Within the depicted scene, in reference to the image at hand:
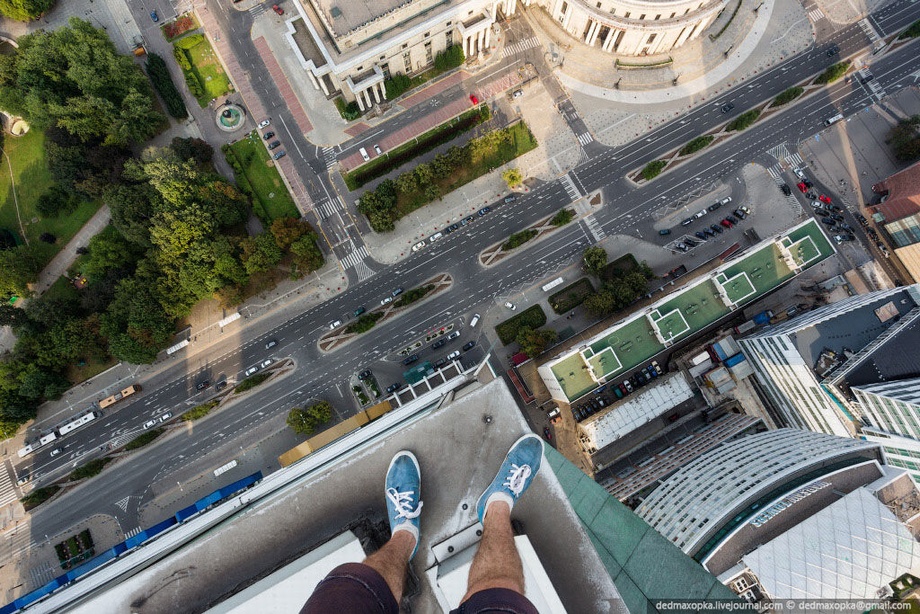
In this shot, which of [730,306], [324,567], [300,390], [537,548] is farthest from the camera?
[300,390]

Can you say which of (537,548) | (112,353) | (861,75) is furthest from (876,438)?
(112,353)

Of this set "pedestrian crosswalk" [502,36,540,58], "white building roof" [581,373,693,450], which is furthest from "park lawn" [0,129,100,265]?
"white building roof" [581,373,693,450]

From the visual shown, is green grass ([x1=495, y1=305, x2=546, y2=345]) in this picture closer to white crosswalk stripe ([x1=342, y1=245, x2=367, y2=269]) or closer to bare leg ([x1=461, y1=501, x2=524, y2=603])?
white crosswalk stripe ([x1=342, y1=245, x2=367, y2=269])

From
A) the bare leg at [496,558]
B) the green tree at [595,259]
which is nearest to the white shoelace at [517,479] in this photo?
the bare leg at [496,558]

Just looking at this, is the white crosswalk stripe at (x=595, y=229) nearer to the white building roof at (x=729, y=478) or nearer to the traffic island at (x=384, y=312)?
the traffic island at (x=384, y=312)

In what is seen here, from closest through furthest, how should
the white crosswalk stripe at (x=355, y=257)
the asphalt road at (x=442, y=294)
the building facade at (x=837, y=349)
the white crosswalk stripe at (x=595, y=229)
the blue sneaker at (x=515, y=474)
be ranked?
1. the blue sneaker at (x=515, y=474)
2. the building facade at (x=837, y=349)
3. the asphalt road at (x=442, y=294)
4. the white crosswalk stripe at (x=355, y=257)
5. the white crosswalk stripe at (x=595, y=229)

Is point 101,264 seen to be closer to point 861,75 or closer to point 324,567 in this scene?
point 324,567
